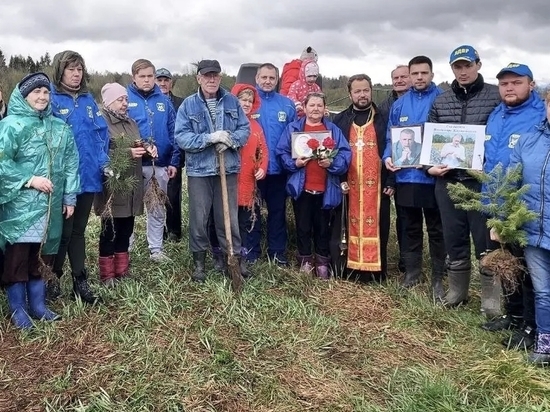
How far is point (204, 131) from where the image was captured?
18.2ft

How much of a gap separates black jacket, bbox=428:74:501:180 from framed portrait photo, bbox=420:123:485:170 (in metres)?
0.11

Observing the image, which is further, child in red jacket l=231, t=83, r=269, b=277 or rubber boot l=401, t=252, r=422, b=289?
rubber boot l=401, t=252, r=422, b=289

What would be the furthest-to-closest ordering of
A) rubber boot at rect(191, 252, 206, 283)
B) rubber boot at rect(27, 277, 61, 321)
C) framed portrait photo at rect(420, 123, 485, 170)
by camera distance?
rubber boot at rect(191, 252, 206, 283) < framed portrait photo at rect(420, 123, 485, 170) < rubber boot at rect(27, 277, 61, 321)

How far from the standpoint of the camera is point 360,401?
3959mm

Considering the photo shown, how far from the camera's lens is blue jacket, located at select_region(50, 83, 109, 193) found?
496cm

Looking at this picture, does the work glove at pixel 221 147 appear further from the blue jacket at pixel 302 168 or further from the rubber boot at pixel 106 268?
the rubber boot at pixel 106 268

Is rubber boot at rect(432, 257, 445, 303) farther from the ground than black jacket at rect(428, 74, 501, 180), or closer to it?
closer to it

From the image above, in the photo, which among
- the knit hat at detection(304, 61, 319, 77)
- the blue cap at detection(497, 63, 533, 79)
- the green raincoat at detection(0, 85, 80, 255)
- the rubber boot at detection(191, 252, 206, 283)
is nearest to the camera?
the green raincoat at detection(0, 85, 80, 255)

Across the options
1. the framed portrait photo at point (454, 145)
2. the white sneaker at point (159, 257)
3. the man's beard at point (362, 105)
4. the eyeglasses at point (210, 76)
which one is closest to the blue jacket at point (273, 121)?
the man's beard at point (362, 105)

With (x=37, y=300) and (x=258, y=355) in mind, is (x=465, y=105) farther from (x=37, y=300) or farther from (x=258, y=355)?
(x=37, y=300)

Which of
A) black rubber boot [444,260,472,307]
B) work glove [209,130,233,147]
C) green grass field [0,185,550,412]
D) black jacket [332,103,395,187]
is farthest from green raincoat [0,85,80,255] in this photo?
black rubber boot [444,260,472,307]

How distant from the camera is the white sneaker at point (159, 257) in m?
6.25

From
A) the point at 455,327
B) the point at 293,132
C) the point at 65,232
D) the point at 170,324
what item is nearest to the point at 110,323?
the point at 170,324

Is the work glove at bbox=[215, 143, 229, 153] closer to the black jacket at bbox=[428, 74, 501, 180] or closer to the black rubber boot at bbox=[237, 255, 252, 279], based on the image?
the black rubber boot at bbox=[237, 255, 252, 279]
